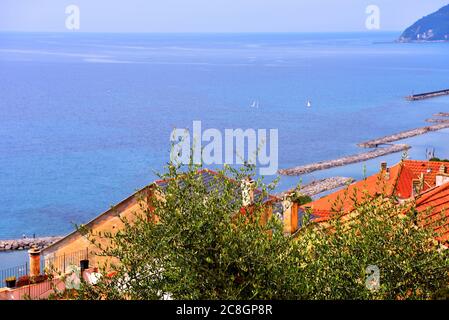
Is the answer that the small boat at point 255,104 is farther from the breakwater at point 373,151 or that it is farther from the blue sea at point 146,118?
the breakwater at point 373,151

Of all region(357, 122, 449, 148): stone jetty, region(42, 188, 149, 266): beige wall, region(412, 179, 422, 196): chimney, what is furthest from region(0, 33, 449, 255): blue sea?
region(412, 179, 422, 196): chimney

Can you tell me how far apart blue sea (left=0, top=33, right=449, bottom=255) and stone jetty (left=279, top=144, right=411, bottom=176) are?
112cm

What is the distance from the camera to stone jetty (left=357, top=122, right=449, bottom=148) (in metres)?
63.0

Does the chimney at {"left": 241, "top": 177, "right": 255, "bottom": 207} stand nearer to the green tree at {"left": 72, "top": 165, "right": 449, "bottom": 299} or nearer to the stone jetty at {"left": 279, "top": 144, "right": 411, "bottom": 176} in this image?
the green tree at {"left": 72, "top": 165, "right": 449, "bottom": 299}

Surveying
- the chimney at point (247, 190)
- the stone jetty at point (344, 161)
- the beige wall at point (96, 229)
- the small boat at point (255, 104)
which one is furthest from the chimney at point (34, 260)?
the small boat at point (255, 104)

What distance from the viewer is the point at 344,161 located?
5628 centimetres

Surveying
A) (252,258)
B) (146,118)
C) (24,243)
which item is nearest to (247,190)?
(252,258)

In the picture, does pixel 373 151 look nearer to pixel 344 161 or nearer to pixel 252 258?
pixel 344 161

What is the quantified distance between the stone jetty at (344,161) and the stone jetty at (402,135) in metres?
1.72

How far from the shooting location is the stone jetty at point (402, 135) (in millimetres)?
62994

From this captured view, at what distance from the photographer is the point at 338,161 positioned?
56.2 m

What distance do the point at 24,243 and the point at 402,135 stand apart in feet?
129

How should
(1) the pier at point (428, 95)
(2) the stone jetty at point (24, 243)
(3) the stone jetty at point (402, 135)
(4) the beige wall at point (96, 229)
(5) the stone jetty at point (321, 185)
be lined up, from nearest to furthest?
(4) the beige wall at point (96, 229)
(2) the stone jetty at point (24, 243)
(5) the stone jetty at point (321, 185)
(3) the stone jetty at point (402, 135)
(1) the pier at point (428, 95)

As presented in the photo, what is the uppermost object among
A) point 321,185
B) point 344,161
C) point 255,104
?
point 255,104
